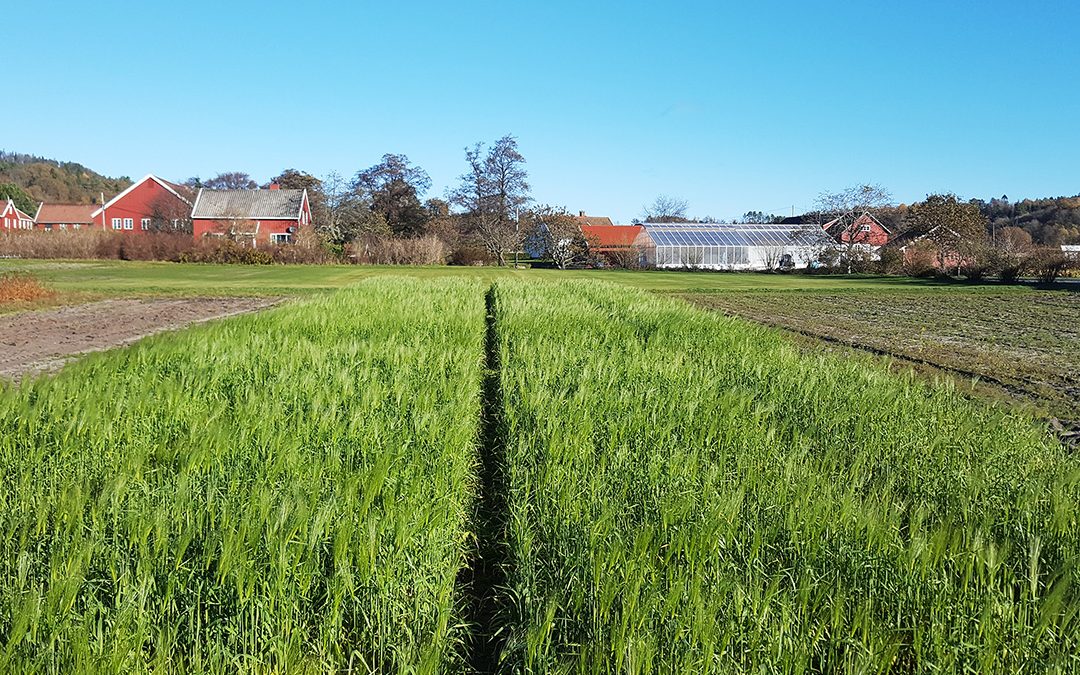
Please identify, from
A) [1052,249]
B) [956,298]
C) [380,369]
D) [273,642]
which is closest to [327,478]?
[273,642]

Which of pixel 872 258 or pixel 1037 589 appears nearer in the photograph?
pixel 1037 589

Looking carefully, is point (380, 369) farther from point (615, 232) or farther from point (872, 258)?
point (615, 232)

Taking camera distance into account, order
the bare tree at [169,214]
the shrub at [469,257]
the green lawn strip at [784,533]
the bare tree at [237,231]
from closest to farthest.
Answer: the green lawn strip at [784,533] → the bare tree at [237,231] → the shrub at [469,257] → the bare tree at [169,214]

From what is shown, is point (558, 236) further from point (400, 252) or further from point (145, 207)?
point (145, 207)

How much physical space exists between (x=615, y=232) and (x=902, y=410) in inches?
2466

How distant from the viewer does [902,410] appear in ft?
17.9

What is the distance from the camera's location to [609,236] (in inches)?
2594

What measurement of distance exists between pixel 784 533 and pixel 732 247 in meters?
52.6

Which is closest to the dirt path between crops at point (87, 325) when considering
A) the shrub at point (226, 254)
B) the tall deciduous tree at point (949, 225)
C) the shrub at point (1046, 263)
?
the shrub at point (226, 254)

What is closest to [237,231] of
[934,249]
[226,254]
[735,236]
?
[226,254]

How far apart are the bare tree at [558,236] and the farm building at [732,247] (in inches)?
171

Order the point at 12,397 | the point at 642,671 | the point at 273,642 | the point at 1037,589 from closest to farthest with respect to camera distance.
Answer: the point at 642,671 < the point at 273,642 < the point at 1037,589 < the point at 12,397

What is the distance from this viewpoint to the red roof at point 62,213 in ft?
275

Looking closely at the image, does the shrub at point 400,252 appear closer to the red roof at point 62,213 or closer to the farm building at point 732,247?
the farm building at point 732,247
